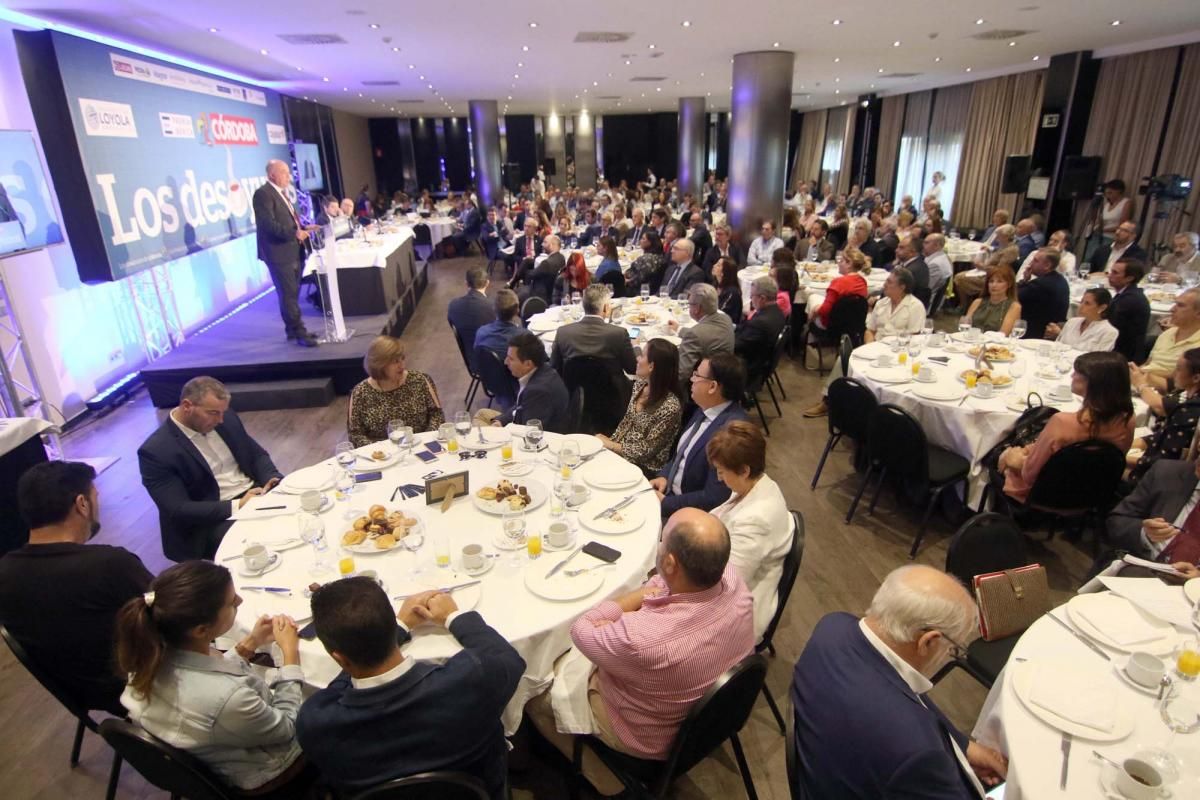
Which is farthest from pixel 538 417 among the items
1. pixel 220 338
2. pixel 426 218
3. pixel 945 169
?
pixel 945 169

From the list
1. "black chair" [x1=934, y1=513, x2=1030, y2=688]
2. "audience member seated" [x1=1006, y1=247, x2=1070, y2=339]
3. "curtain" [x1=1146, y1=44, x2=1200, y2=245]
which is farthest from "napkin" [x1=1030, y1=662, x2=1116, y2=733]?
"curtain" [x1=1146, y1=44, x2=1200, y2=245]

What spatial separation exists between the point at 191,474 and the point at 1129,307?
6.89 meters

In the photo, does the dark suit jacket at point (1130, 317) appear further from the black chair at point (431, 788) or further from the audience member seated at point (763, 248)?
the black chair at point (431, 788)

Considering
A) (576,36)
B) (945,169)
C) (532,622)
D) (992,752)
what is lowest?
(992,752)

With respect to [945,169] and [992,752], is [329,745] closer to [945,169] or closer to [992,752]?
[992,752]

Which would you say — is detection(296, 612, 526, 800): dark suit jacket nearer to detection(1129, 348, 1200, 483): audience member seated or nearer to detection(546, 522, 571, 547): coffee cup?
detection(546, 522, 571, 547): coffee cup

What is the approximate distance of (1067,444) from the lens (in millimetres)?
3424

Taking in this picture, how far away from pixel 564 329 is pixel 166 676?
142 inches

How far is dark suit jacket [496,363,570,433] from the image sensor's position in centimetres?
402

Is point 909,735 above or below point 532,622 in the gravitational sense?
above

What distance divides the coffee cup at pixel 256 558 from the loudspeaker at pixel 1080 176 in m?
13.1

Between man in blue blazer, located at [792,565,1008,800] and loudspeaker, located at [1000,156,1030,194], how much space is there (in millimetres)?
13114

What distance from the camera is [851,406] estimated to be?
4406mm

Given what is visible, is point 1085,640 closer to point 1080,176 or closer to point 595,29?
point 595,29
